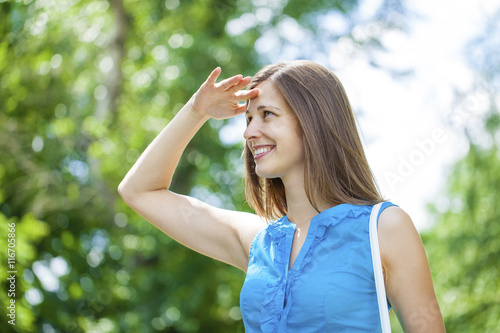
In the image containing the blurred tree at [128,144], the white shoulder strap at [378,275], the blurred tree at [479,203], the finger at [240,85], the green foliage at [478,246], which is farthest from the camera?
the blurred tree at [128,144]

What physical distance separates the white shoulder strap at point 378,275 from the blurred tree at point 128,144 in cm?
449

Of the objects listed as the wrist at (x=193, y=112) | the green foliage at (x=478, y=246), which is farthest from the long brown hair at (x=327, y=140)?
the green foliage at (x=478, y=246)

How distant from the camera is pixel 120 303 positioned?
704 cm

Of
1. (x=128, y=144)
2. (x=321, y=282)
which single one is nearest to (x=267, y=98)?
(x=321, y=282)

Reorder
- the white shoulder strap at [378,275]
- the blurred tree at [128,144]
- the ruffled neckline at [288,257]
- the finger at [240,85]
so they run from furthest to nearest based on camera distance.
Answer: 1. the blurred tree at [128,144]
2. the finger at [240,85]
3. the ruffled neckline at [288,257]
4. the white shoulder strap at [378,275]

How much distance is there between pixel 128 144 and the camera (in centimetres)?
650

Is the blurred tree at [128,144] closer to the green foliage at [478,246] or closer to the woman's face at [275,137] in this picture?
the green foliage at [478,246]

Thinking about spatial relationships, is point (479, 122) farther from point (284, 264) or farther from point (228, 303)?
point (284, 264)

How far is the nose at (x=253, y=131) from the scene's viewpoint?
63.0 inches

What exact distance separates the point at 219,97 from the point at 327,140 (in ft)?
1.44

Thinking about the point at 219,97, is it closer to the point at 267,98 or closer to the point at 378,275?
the point at 267,98

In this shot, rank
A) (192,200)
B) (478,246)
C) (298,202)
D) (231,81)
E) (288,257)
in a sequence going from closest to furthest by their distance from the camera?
(288,257)
(298,202)
(231,81)
(192,200)
(478,246)

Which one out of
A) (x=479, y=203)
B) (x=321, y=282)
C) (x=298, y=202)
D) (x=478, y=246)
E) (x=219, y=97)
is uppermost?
(x=219, y=97)

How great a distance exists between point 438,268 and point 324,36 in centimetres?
309
